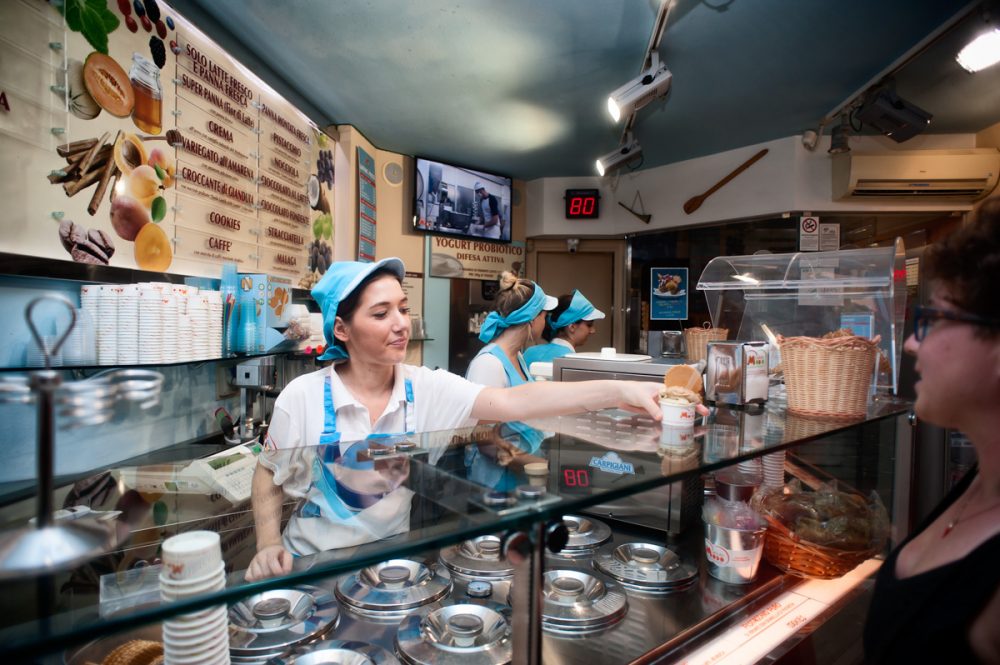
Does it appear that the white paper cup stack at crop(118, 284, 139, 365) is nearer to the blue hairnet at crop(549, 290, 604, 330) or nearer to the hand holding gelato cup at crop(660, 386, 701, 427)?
the hand holding gelato cup at crop(660, 386, 701, 427)

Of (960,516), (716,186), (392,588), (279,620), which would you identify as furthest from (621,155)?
(279,620)

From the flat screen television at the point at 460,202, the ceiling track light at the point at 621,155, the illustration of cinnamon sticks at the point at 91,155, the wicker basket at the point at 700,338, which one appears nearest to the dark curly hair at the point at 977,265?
the wicker basket at the point at 700,338

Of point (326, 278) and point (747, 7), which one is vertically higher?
point (747, 7)

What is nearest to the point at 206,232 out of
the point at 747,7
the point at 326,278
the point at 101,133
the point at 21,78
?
the point at 101,133

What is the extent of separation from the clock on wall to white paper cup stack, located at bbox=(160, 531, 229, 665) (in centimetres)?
595

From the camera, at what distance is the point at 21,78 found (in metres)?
1.88

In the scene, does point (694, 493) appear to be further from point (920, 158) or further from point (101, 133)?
point (920, 158)

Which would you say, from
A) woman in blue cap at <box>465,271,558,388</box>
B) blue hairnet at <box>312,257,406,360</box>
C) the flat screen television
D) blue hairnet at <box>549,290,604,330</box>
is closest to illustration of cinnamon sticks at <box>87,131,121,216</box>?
blue hairnet at <box>312,257,406,360</box>

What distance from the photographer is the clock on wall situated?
6.30 meters

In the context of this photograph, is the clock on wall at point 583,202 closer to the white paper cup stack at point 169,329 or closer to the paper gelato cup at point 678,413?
the white paper cup stack at point 169,329

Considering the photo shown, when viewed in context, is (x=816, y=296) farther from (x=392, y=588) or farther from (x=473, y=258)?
(x=473, y=258)

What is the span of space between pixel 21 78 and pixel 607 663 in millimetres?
2525

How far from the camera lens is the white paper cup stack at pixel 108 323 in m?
1.98

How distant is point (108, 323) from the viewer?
1997 millimetres
